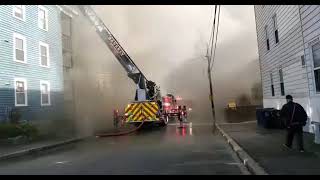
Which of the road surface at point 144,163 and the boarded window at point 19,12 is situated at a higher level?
the boarded window at point 19,12

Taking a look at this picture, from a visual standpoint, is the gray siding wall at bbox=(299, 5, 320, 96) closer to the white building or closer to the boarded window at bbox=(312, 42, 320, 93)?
the white building

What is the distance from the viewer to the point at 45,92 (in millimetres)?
25625

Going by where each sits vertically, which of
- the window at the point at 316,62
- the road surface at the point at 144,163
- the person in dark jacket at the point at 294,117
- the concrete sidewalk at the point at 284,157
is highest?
the window at the point at 316,62

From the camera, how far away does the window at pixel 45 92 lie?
25.1m

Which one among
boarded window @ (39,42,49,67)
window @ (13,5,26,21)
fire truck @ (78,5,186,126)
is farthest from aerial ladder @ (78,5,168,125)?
boarded window @ (39,42,49,67)

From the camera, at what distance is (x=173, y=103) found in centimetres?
2966

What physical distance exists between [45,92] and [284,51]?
1426 cm

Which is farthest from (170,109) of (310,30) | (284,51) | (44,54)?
(310,30)

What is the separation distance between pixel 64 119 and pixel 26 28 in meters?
5.46

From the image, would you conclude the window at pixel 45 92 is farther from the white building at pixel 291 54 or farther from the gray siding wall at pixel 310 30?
the gray siding wall at pixel 310 30

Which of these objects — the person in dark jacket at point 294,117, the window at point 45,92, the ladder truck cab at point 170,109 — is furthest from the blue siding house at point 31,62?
the person in dark jacket at point 294,117

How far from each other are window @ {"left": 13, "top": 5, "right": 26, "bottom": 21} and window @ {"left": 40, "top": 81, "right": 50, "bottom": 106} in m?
3.87
